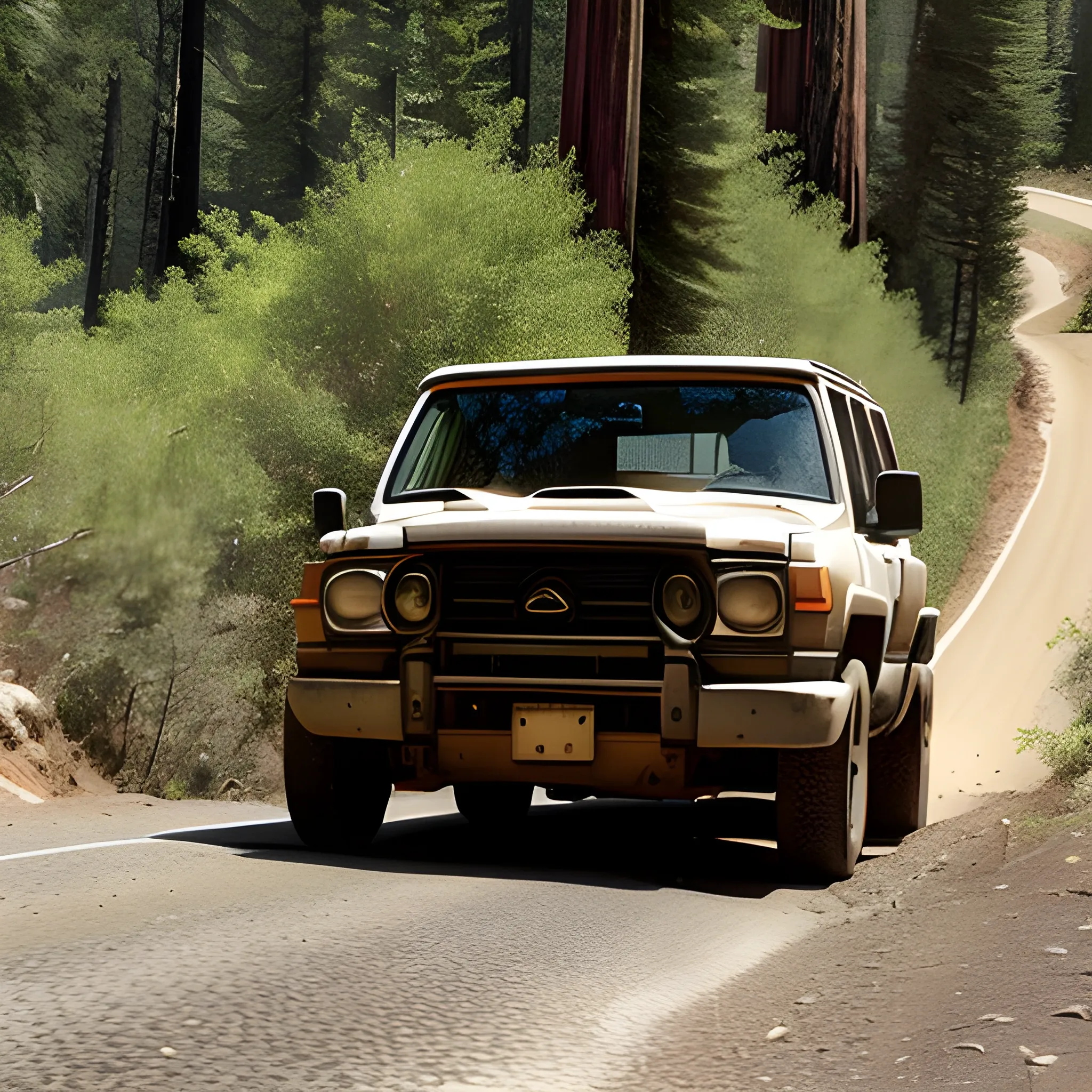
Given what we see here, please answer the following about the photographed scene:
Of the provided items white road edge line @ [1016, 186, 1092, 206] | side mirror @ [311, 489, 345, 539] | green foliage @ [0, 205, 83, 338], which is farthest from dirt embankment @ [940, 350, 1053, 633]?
white road edge line @ [1016, 186, 1092, 206]

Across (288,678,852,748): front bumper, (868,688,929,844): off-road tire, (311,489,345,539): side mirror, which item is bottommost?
(868,688,929,844): off-road tire

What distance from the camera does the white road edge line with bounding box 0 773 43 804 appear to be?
40.1 feet

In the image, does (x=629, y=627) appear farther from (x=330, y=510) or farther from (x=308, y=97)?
(x=308, y=97)

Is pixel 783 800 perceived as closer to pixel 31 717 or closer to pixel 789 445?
pixel 789 445

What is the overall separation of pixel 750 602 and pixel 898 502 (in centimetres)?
152

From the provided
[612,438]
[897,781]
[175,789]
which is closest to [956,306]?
[175,789]

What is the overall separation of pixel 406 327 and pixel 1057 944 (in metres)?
19.3

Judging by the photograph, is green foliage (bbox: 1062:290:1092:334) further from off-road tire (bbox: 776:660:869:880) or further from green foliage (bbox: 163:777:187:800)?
off-road tire (bbox: 776:660:869:880)

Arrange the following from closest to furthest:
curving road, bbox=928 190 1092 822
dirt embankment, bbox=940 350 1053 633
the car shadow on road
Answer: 1. the car shadow on road
2. curving road, bbox=928 190 1092 822
3. dirt embankment, bbox=940 350 1053 633

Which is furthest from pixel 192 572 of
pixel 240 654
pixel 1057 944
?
pixel 1057 944

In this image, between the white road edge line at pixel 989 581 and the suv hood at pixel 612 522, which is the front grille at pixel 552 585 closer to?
the suv hood at pixel 612 522

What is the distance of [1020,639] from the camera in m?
35.1

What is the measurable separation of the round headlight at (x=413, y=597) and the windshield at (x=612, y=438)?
3.65ft

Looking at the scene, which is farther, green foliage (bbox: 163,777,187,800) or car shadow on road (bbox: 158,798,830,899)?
green foliage (bbox: 163,777,187,800)
